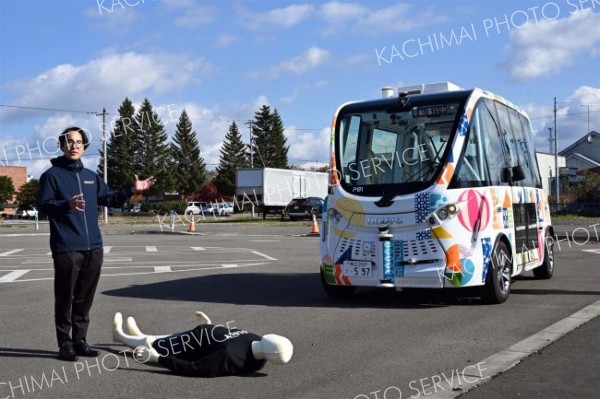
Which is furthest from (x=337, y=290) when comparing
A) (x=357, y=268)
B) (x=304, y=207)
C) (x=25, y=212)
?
(x=25, y=212)

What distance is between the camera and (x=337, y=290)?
10.5 meters

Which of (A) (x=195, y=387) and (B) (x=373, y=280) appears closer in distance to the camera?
(A) (x=195, y=387)

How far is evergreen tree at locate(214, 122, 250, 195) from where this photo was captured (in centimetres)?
10125

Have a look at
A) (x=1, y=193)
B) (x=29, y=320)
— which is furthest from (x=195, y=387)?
(x=1, y=193)

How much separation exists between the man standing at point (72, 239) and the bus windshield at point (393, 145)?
424 centimetres

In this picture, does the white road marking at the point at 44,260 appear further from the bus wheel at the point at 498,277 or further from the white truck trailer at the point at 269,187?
the white truck trailer at the point at 269,187

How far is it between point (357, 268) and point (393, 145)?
1812mm

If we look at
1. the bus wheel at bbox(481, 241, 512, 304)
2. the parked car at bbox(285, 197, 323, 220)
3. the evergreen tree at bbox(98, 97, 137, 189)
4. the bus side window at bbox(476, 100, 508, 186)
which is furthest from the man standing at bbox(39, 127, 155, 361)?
the evergreen tree at bbox(98, 97, 137, 189)

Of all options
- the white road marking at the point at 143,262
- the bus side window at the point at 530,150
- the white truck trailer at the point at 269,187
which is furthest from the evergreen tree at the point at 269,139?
the bus side window at the point at 530,150

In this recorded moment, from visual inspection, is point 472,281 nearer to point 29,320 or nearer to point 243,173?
point 29,320

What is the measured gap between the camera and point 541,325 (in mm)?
8305

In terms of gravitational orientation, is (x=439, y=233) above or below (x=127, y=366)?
above

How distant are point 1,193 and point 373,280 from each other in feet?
276

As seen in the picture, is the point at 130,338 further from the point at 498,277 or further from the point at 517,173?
the point at 517,173
